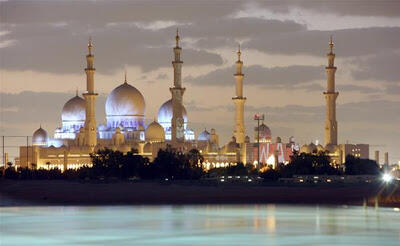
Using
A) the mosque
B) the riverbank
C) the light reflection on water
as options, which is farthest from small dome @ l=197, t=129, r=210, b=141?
the light reflection on water

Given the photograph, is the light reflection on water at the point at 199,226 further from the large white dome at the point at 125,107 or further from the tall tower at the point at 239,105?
the large white dome at the point at 125,107

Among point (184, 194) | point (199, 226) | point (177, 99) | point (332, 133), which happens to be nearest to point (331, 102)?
point (332, 133)

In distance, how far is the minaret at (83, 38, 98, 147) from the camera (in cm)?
10244

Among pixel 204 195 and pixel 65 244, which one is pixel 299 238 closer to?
pixel 65 244

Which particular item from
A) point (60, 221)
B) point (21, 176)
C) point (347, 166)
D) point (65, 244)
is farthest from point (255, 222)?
point (347, 166)

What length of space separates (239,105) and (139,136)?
11191mm

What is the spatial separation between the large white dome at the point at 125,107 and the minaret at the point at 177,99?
232 inches

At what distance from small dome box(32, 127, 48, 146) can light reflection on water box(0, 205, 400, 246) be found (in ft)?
231

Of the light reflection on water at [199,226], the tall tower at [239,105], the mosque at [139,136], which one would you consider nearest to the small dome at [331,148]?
the mosque at [139,136]

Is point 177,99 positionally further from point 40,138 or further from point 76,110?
point 40,138

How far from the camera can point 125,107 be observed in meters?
108

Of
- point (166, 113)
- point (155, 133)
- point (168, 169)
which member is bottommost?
point (168, 169)

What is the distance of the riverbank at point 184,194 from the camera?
49041 millimetres

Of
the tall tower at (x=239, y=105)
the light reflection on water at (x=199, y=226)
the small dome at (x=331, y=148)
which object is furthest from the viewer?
the small dome at (x=331, y=148)
